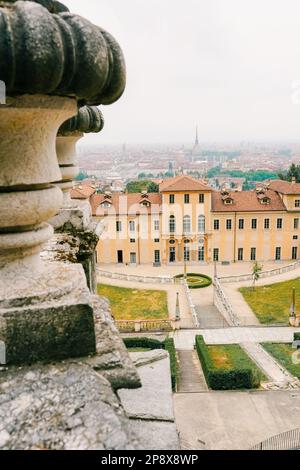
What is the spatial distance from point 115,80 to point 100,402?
4.48 ft

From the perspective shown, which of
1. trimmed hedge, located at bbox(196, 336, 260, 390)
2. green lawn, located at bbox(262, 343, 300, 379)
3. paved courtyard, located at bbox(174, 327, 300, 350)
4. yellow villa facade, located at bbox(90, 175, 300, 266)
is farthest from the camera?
yellow villa facade, located at bbox(90, 175, 300, 266)

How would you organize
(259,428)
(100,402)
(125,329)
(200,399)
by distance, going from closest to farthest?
(100,402) → (259,428) → (200,399) → (125,329)

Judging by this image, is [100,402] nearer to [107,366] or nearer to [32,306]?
[107,366]

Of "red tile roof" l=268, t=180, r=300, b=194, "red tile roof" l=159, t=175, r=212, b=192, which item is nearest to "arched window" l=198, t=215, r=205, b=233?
"red tile roof" l=159, t=175, r=212, b=192

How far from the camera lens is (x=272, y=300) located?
3172cm

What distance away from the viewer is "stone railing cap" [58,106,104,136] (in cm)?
355

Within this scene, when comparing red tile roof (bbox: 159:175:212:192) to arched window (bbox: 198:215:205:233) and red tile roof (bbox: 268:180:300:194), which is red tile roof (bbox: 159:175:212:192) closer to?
arched window (bbox: 198:215:205:233)

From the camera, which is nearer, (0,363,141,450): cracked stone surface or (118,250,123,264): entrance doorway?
(0,363,141,450): cracked stone surface

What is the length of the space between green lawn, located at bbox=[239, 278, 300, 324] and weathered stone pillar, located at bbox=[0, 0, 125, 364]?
2696 cm

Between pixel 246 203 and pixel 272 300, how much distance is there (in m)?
12.9

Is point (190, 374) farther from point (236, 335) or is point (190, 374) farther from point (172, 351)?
point (236, 335)

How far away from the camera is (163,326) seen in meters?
26.8
